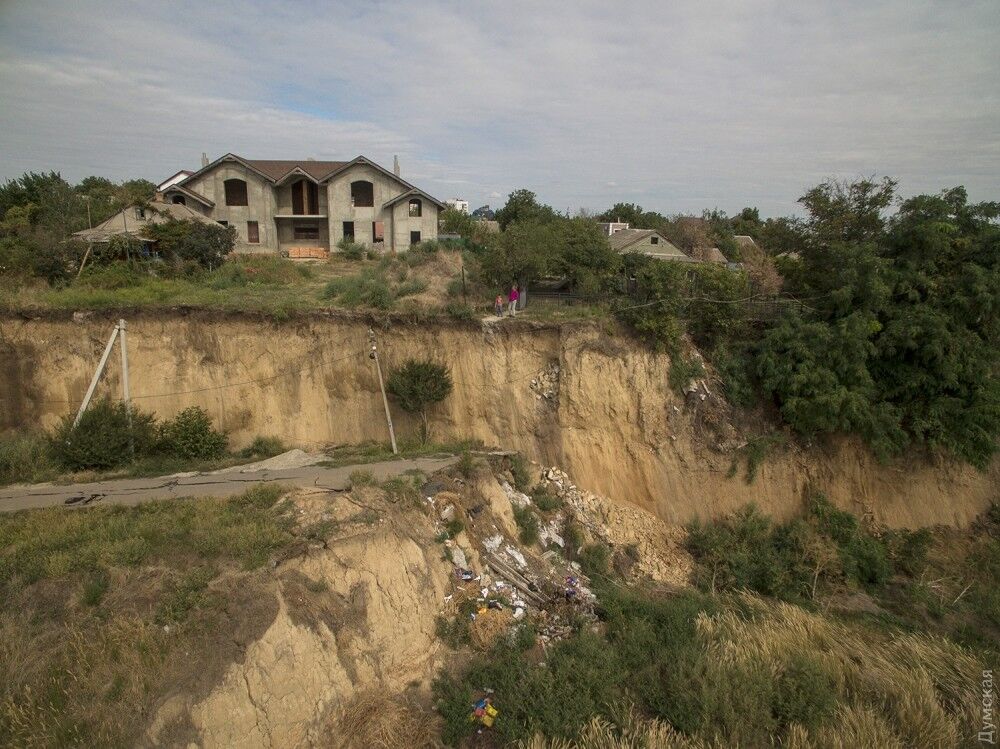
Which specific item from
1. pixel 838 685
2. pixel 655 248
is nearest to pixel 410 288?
pixel 655 248

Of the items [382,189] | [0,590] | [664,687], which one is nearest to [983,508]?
[664,687]

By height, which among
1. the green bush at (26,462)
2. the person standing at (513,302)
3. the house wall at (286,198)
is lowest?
the green bush at (26,462)

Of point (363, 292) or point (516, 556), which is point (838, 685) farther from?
point (363, 292)

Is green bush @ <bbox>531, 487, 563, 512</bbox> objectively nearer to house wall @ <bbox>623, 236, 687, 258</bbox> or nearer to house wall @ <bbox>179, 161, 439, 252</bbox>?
house wall @ <bbox>623, 236, 687, 258</bbox>

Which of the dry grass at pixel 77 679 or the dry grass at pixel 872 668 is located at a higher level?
the dry grass at pixel 77 679

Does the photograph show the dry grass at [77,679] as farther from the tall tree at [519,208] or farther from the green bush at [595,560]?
the tall tree at [519,208]

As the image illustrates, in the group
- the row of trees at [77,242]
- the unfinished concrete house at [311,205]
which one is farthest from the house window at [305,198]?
the row of trees at [77,242]
